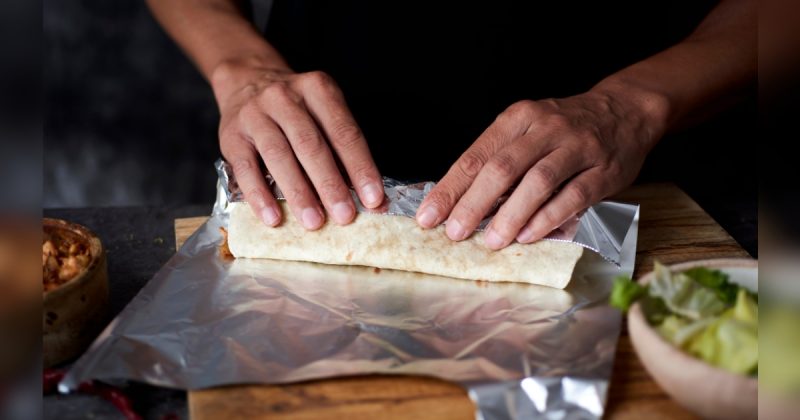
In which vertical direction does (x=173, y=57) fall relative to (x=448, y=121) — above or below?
below

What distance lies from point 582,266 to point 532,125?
32cm

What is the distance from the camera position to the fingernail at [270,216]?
5.47 feet

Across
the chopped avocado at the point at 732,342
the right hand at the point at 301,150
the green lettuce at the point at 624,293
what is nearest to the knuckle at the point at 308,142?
the right hand at the point at 301,150

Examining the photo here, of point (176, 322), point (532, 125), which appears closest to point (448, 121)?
point (532, 125)

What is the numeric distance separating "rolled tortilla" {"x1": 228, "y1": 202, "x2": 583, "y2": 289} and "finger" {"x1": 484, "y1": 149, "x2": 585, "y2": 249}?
0.11 feet

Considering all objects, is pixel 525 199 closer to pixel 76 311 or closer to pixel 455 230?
pixel 455 230

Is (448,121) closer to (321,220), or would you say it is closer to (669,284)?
(321,220)

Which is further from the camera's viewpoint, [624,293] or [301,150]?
[301,150]

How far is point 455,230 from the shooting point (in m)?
1.59

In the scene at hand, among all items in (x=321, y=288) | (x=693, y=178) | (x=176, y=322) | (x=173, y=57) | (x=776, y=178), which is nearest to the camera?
(x=776, y=178)

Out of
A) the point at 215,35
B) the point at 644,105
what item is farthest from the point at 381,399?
the point at 215,35

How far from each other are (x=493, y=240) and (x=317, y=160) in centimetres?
41

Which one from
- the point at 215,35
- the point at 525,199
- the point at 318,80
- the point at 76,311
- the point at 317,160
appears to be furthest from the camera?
the point at 215,35

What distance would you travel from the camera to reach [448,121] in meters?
2.25
